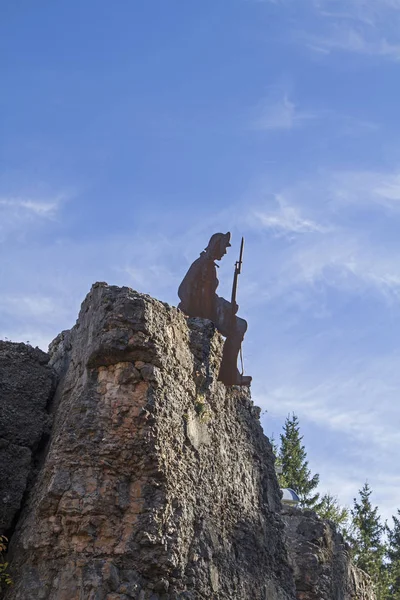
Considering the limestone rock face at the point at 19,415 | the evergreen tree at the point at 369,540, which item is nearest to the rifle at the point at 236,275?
the limestone rock face at the point at 19,415

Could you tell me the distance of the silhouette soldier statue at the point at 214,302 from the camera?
334 inches

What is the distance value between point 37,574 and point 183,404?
1748mm

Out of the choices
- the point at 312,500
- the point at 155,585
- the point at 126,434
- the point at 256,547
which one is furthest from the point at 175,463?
the point at 312,500

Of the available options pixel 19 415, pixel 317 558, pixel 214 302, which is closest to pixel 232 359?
pixel 214 302

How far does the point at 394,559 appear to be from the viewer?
43.0m

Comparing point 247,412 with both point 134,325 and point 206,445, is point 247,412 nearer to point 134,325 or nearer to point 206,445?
point 206,445

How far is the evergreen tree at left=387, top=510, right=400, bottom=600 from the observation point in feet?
113

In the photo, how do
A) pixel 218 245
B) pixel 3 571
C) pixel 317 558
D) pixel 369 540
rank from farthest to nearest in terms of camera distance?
pixel 369 540, pixel 317 558, pixel 218 245, pixel 3 571

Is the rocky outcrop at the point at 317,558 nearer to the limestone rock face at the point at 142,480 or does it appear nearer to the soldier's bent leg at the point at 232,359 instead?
the limestone rock face at the point at 142,480

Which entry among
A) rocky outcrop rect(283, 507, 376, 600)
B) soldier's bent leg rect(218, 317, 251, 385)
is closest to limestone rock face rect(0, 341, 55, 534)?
soldier's bent leg rect(218, 317, 251, 385)

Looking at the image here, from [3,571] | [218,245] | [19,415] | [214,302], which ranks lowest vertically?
[3,571]

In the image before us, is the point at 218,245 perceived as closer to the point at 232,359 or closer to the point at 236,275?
the point at 236,275

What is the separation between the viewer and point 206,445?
7.36 metres

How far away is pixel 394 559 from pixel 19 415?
128ft
